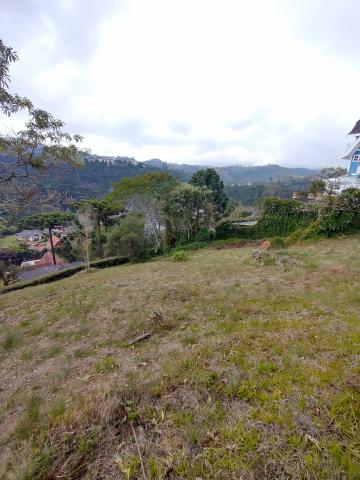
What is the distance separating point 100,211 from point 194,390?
22.3 metres

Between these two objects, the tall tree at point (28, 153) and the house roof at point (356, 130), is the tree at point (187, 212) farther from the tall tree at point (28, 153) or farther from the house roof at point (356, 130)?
the house roof at point (356, 130)

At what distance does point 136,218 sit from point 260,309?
1326 centimetres

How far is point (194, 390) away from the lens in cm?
255

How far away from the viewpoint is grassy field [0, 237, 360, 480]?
5.89 feet

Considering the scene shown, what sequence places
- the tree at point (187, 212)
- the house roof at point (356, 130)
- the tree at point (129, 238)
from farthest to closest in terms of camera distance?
1. the house roof at point (356, 130)
2. the tree at point (187, 212)
3. the tree at point (129, 238)

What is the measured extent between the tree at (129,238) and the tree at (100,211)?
5.74m

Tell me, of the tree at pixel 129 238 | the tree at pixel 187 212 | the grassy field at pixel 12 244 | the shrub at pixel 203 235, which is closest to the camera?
the tree at pixel 129 238

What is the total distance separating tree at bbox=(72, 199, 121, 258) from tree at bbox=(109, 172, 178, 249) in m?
3.69

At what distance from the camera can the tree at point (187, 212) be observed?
56.3ft

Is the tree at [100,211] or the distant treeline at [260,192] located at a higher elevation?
the distant treeline at [260,192]

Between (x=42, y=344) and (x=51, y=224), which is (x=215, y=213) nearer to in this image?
(x=42, y=344)

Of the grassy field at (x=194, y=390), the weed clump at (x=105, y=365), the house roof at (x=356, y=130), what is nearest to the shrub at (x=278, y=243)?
the grassy field at (x=194, y=390)

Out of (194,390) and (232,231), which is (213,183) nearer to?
(232,231)

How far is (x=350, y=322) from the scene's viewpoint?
Result: 369 centimetres
